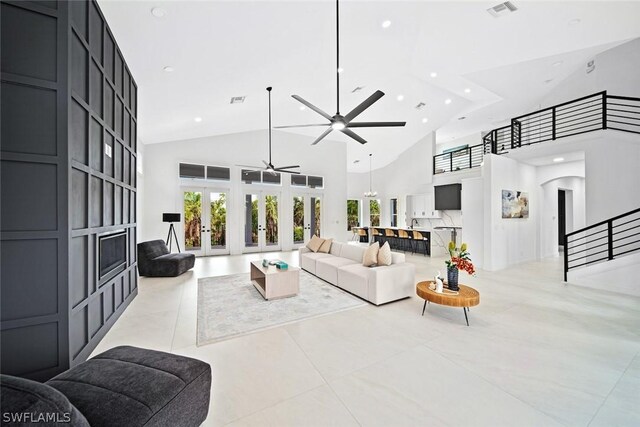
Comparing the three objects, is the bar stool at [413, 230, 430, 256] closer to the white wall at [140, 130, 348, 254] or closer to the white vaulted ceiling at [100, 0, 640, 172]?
the white wall at [140, 130, 348, 254]

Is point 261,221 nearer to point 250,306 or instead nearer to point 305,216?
point 305,216

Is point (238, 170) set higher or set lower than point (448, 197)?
higher

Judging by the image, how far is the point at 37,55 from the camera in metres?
1.98

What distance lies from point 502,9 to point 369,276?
4747 mm

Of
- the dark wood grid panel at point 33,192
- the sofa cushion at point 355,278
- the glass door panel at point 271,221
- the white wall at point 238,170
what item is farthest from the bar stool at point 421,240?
the dark wood grid panel at point 33,192

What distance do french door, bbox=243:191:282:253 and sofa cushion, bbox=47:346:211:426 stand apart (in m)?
7.27

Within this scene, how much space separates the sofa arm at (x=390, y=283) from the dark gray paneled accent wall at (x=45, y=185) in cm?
340

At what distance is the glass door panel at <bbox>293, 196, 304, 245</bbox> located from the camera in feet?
31.9

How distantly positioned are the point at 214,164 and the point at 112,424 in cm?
796

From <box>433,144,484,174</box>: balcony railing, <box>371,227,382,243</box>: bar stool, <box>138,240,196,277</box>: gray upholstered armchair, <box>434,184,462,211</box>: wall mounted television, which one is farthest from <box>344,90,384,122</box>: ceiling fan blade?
<box>371,227,382,243</box>: bar stool

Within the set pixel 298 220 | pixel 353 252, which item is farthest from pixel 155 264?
pixel 298 220

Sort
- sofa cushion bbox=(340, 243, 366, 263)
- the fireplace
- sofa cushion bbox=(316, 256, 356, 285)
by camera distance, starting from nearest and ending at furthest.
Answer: the fireplace, sofa cushion bbox=(316, 256, 356, 285), sofa cushion bbox=(340, 243, 366, 263)

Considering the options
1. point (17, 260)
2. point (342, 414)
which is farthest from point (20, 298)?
point (342, 414)

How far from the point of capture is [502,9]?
3.98m
